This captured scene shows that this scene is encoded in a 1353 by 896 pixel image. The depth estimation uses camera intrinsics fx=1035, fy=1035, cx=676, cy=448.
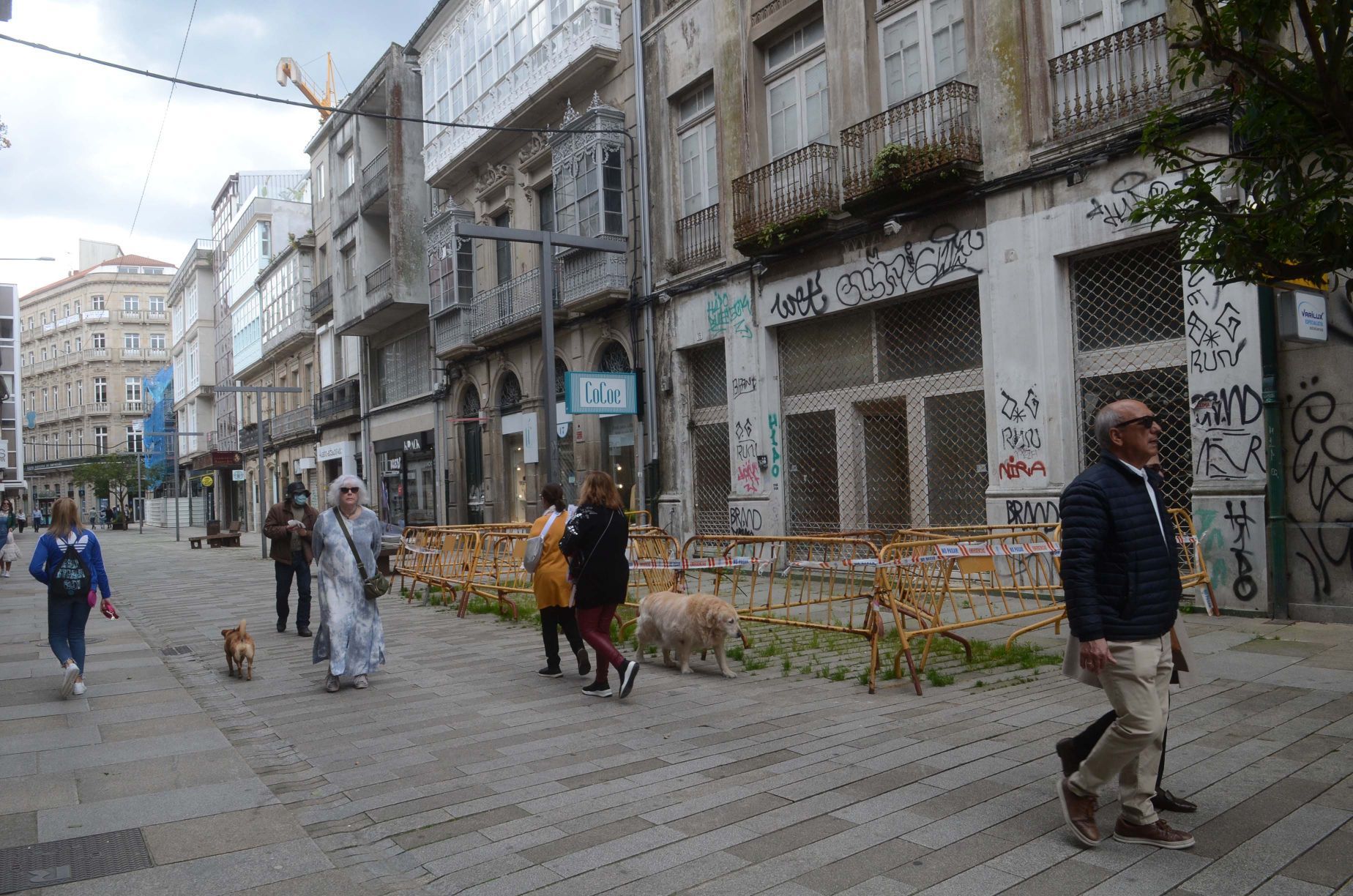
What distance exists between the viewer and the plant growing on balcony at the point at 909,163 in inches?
492

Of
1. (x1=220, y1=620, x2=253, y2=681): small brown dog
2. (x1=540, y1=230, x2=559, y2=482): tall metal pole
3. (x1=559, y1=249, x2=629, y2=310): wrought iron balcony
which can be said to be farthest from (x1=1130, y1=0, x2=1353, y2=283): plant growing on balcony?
(x1=559, y1=249, x2=629, y2=310): wrought iron balcony

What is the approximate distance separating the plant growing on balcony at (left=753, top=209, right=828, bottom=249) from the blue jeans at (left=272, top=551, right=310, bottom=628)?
7971 millimetres

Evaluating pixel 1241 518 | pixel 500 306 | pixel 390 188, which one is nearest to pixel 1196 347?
pixel 1241 518

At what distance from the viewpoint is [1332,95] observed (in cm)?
443

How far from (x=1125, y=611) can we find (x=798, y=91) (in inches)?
537

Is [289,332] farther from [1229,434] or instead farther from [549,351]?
[1229,434]

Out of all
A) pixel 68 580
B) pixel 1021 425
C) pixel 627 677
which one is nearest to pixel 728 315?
pixel 1021 425

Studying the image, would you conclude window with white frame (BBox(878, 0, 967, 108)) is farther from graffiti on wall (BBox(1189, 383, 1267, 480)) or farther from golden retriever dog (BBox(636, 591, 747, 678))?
golden retriever dog (BBox(636, 591, 747, 678))

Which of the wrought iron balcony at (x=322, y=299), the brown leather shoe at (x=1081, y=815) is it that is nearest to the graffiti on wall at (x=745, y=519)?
the brown leather shoe at (x=1081, y=815)

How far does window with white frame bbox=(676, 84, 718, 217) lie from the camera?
58.9ft

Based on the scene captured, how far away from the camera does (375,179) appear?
30547 millimetres

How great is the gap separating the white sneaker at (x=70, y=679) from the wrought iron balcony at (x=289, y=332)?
3420 centimetres

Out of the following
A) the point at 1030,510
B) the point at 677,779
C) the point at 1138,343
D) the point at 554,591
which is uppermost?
the point at 1138,343

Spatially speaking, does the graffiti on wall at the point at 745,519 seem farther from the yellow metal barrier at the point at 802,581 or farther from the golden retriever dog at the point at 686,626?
the golden retriever dog at the point at 686,626
